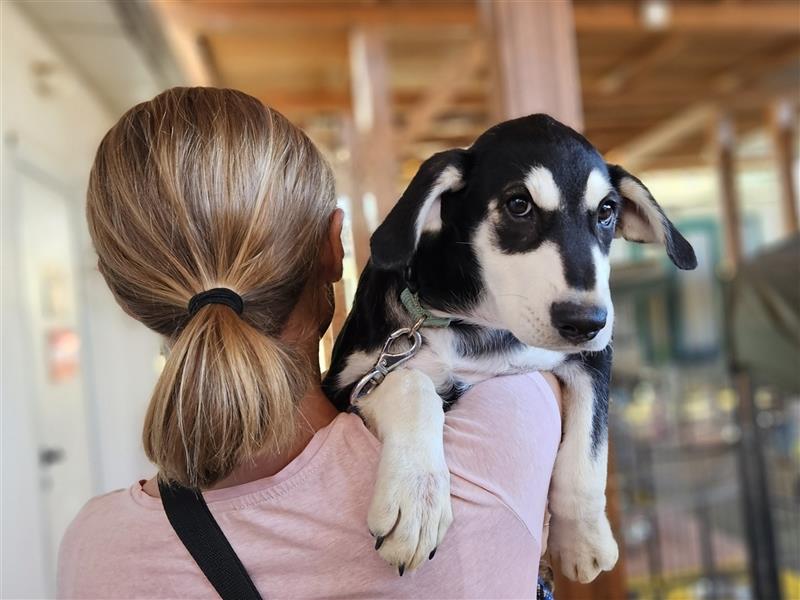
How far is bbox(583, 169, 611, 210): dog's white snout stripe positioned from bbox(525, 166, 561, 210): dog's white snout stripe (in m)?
0.04

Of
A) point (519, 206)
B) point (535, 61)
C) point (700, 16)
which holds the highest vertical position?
point (700, 16)

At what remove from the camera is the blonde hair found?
0.74m

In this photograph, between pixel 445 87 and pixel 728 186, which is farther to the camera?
pixel 728 186

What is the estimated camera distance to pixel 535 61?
A: 5.79 feet

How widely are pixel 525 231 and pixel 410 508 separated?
41 cm

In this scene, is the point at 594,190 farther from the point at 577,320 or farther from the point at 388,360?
the point at 388,360

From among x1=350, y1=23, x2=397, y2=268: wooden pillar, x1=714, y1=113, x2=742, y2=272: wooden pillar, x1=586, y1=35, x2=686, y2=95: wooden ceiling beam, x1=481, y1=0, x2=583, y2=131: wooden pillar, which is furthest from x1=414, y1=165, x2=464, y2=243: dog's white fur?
x1=714, y1=113, x2=742, y2=272: wooden pillar

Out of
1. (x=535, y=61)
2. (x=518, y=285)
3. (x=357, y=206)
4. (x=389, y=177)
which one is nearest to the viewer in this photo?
(x=518, y=285)

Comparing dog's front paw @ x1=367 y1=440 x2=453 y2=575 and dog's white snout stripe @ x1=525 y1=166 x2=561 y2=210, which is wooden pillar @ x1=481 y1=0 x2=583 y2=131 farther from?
dog's front paw @ x1=367 y1=440 x2=453 y2=575

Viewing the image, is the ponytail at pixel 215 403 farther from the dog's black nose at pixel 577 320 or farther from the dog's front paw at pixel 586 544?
the dog's front paw at pixel 586 544

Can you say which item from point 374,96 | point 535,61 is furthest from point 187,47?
point 535,61

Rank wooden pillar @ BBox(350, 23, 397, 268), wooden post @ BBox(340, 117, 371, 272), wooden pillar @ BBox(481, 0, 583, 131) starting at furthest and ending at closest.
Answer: wooden pillar @ BBox(350, 23, 397, 268), wooden pillar @ BBox(481, 0, 583, 131), wooden post @ BBox(340, 117, 371, 272)

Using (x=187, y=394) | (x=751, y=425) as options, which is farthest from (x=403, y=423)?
(x=751, y=425)

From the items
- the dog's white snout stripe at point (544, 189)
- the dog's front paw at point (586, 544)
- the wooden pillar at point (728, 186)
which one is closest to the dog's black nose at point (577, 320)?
the dog's white snout stripe at point (544, 189)
